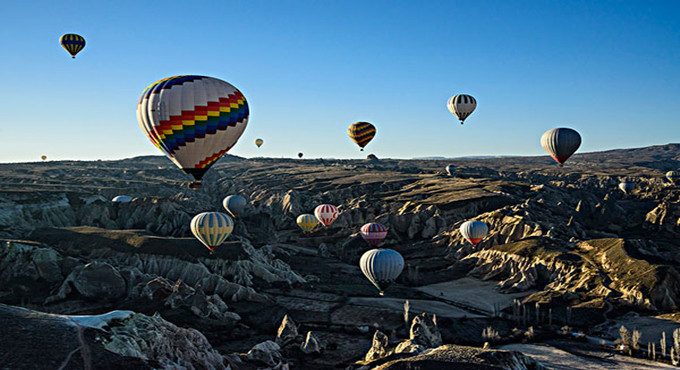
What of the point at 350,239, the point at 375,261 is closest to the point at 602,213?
the point at 350,239

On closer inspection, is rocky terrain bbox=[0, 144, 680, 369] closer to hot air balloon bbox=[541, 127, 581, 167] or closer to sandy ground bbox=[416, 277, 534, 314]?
sandy ground bbox=[416, 277, 534, 314]

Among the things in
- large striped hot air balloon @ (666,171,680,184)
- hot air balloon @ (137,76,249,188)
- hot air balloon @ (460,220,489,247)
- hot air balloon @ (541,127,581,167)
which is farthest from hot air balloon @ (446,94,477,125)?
large striped hot air balloon @ (666,171,680,184)

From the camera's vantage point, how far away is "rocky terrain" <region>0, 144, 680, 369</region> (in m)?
26.7

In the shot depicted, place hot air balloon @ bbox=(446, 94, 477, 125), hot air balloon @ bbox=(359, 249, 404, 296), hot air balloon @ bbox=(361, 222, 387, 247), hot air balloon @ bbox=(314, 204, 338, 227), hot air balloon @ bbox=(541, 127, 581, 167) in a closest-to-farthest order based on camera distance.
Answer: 1. hot air balloon @ bbox=(359, 249, 404, 296)
2. hot air balloon @ bbox=(361, 222, 387, 247)
3. hot air balloon @ bbox=(541, 127, 581, 167)
4. hot air balloon @ bbox=(446, 94, 477, 125)
5. hot air balloon @ bbox=(314, 204, 338, 227)

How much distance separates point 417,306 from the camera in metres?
53.6

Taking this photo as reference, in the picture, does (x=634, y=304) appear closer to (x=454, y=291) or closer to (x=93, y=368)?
(x=454, y=291)

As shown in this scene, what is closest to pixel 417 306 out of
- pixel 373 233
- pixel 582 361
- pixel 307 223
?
pixel 582 361

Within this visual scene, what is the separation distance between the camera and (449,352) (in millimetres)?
27719

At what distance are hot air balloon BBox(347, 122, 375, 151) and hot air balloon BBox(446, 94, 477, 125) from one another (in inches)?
711

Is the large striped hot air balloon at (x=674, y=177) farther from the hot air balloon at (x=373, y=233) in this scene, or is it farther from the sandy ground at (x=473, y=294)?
the hot air balloon at (x=373, y=233)

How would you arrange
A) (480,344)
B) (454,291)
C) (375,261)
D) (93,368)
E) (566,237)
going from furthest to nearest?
(566,237) → (454,291) → (375,261) → (480,344) → (93,368)

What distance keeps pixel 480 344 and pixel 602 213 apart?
71.4m

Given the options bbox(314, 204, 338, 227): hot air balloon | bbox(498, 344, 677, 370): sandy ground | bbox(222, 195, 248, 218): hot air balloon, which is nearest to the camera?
bbox(498, 344, 677, 370): sandy ground

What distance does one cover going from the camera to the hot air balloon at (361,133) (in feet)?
335
